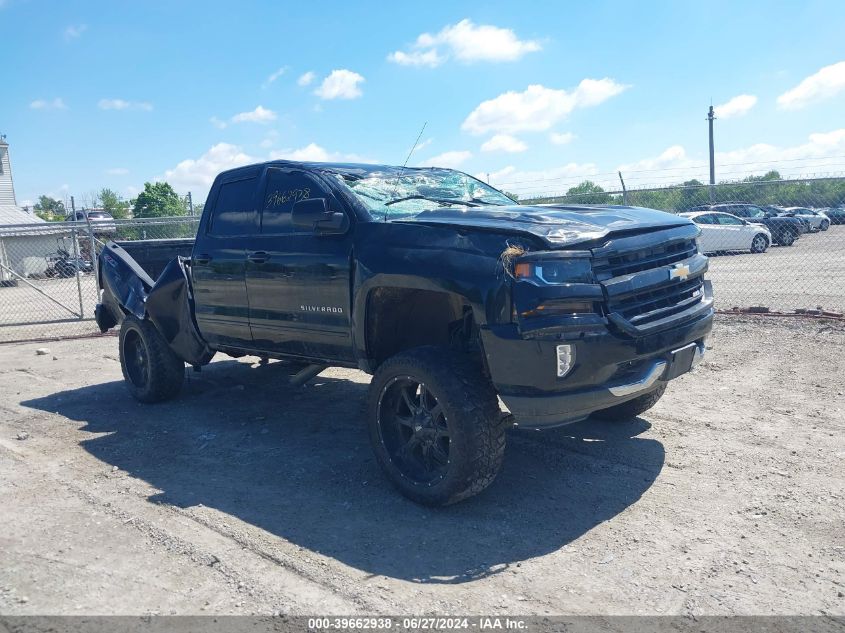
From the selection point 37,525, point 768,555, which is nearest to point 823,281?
point 768,555

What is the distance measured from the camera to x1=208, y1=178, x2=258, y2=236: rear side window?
5.84 meters

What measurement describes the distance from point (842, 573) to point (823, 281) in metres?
11.6

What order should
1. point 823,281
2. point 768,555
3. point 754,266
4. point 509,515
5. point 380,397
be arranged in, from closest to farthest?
point 768,555 → point 509,515 → point 380,397 → point 823,281 → point 754,266

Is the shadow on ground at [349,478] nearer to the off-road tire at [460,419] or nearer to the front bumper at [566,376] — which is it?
the off-road tire at [460,419]

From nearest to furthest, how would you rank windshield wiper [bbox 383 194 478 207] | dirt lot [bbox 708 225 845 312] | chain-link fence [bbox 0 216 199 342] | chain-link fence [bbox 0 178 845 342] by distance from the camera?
windshield wiper [bbox 383 194 478 207]
dirt lot [bbox 708 225 845 312]
chain-link fence [bbox 0 178 845 342]
chain-link fence [bbox 0 216 199 342]

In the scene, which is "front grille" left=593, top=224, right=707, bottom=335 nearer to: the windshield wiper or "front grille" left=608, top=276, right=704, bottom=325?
"front grille" left=608, top=276, right=704, bottom=325

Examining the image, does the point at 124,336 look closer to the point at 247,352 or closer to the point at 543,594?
the point at 247,352

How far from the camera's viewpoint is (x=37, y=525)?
14.0 feet

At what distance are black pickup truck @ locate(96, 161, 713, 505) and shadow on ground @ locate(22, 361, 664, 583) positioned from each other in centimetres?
31

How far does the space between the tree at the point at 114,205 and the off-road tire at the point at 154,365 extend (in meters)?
40.3

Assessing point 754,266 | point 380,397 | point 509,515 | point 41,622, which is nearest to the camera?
point 41,622

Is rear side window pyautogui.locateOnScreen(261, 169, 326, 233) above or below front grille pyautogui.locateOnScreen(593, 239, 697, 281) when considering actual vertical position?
above

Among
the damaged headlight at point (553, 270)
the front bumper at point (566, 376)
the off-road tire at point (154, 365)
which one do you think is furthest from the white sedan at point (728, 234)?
the damaged headlight at point (553, 270)

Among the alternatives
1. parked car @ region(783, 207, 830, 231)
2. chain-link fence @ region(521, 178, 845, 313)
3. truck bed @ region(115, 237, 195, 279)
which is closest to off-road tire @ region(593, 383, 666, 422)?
chain-link fence @ region(521, 178, 845, 313)
